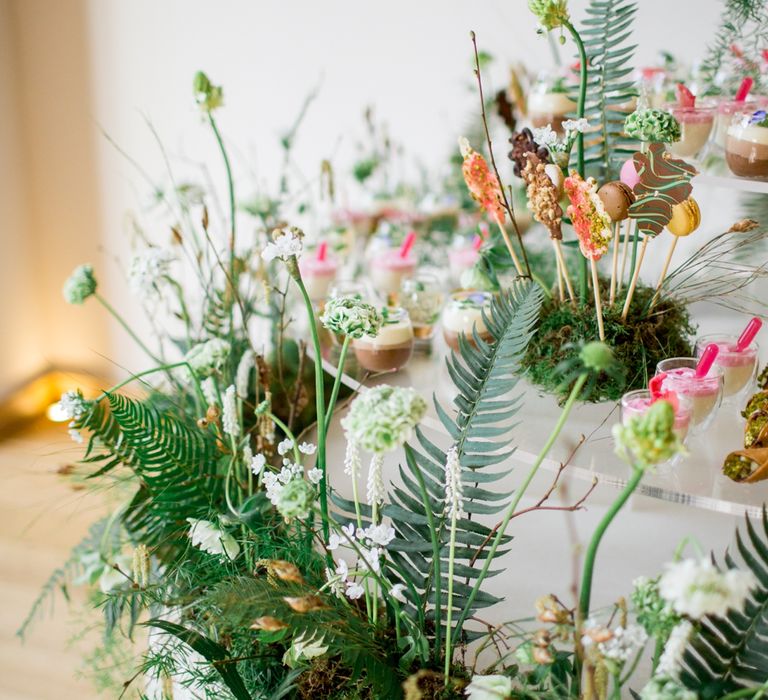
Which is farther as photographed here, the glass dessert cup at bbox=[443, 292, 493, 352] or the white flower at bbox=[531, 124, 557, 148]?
the glass dessert cup at bbox=[443, 292, 493, 352]

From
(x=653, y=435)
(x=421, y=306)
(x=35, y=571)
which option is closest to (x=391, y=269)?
(x=421, y=306)

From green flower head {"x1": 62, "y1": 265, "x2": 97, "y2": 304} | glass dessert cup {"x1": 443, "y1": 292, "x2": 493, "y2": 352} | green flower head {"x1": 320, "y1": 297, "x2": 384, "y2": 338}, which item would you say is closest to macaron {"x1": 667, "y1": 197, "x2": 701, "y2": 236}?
glass dessert cup {"x1": 443, "y1": 292, "x2": 493, "y2": 352}

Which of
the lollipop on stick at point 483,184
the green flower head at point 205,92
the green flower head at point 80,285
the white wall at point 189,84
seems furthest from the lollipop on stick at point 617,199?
the white wall at point 189,84

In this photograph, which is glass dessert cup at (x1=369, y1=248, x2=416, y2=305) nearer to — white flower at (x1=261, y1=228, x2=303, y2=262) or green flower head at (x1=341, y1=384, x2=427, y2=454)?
white flower at (x1=261, y1=228, x2=303, y2=262)

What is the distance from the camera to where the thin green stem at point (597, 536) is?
70 centimetres

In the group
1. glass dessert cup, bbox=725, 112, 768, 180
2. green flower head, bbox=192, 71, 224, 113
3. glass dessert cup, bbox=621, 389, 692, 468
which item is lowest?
glass dessert cup, bbox=621, 389, 692, 468

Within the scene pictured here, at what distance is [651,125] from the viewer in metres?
1.15

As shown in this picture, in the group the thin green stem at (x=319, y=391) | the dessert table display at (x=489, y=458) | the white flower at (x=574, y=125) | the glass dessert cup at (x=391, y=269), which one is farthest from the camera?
the glass dessert cup at (x=391, y=269)

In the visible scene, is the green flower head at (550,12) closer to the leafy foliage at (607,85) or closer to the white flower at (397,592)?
the leafy foliage at (607,85)

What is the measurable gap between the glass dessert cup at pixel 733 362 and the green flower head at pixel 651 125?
326 millimetres

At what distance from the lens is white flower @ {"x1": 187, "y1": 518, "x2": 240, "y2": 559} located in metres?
1.22

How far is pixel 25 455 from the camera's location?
3.01m

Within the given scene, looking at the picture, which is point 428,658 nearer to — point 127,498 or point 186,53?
point 127,498

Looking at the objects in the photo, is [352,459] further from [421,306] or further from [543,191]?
[421,306]
